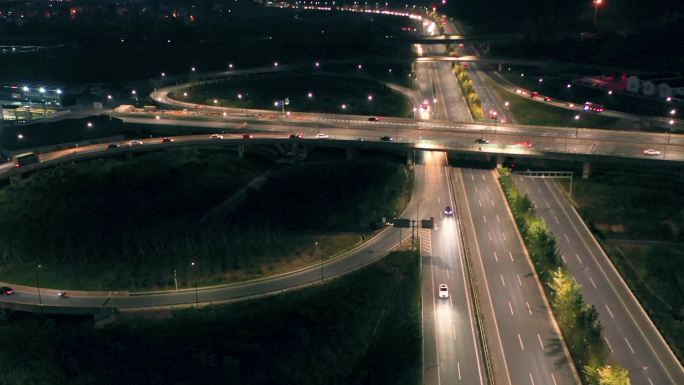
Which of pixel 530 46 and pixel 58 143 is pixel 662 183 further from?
pixel 530 46

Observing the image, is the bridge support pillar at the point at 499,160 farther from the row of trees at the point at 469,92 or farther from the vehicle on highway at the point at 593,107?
the vehicle on highway at the point at 593,107

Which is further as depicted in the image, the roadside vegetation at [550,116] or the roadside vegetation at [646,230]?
the roadside vegetation at [550,116]

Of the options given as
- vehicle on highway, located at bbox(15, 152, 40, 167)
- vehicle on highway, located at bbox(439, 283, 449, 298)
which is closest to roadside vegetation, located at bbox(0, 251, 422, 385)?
vehicle on highway, located at bbox(439, 283, 449, 298)

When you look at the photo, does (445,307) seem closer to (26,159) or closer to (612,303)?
(612,303)

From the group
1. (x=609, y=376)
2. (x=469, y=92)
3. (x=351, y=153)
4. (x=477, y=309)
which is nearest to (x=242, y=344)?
(x=477, y=309)

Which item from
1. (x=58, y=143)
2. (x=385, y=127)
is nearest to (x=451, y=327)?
(x=385, y=127)

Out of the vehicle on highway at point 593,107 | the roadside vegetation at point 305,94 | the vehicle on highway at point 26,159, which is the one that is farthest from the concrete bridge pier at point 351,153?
the vehicle on highway at point 593,107
